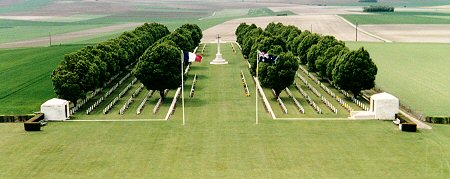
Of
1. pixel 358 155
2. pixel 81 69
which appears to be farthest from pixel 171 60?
pixel 358 155

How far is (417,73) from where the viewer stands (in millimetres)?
94875

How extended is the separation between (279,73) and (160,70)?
15.6m

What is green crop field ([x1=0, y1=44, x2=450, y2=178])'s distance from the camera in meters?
42.9

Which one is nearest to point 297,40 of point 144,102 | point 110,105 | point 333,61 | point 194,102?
point 333,61

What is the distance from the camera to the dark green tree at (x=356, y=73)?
71.7 m

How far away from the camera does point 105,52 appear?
84.9m

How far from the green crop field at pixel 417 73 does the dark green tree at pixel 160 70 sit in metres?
30.0

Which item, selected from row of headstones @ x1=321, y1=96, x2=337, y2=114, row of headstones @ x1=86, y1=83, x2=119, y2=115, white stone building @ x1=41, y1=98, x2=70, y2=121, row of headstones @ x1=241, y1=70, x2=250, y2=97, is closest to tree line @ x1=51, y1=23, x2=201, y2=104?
row of headstones @ x1=86, y1=83, x2=119, y2=115

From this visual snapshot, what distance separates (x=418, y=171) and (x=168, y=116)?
30335 millimetres

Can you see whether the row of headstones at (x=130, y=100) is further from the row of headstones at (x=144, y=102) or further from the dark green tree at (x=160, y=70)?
the dark green tree at (x=160, y=70)

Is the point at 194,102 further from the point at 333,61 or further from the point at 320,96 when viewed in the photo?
the point at 333,61

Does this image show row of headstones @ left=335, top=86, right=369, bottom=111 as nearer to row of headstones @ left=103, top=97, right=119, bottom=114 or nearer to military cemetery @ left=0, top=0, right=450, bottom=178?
military cemetery @ left=0, top=0, right=450, bottom=178

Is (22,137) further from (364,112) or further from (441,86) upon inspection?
(441,86)

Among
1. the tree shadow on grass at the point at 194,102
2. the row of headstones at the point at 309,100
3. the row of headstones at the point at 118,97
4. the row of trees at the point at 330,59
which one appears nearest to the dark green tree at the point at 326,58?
the row of trees at the point at 330,59
